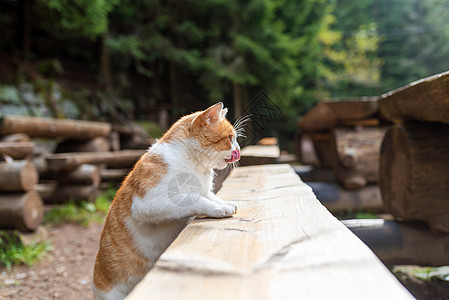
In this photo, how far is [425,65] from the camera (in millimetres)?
13250

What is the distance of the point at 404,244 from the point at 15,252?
11.9 feet

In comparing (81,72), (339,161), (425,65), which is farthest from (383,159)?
(425,65)

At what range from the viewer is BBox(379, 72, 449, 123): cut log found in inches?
61.0

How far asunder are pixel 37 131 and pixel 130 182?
414 cm

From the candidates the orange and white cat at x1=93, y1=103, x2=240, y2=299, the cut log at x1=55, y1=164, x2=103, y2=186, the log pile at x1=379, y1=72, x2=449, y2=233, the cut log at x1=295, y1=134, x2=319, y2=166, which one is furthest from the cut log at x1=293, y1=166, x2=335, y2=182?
the orange and white cat at x1=93, y1=103, x2=240, y2=299

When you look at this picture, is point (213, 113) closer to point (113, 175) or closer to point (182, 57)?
point (113, 175)

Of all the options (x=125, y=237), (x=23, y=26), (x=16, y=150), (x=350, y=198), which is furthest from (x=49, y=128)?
(x=23, y=26)

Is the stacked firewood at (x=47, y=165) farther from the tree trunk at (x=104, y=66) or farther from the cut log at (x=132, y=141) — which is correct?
the tree trunk at (x=104, y=66)

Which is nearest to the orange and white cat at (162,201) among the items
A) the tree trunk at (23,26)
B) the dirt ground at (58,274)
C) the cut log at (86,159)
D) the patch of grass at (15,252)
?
the dirt ground at (58,274)

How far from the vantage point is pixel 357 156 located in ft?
12.7

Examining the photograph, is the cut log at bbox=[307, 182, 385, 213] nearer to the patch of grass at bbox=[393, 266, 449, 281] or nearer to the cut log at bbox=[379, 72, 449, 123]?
the patch of grass at bbox=[393, 266, 449, 281]

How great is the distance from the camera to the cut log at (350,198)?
402 cm

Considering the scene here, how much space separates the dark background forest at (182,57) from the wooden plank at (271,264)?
638cm

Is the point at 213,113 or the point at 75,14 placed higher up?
the point at 75,14
